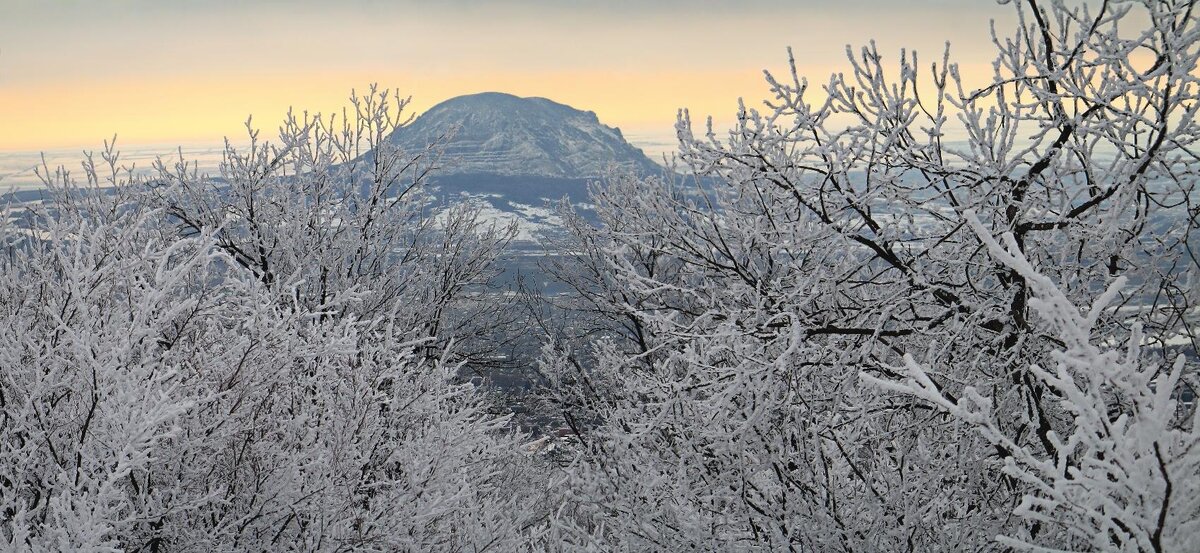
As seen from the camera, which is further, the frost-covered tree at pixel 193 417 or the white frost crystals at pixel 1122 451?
the frost-covered tree at pixel 193 417

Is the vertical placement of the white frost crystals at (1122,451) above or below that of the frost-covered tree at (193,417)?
above

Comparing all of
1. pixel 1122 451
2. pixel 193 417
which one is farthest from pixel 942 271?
pixel 193 417

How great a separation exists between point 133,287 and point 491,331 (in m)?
11.2

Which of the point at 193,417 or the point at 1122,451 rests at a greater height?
the point at 1122,451

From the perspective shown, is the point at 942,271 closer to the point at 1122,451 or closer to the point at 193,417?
the point at 1122,451

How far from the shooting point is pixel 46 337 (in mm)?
5117

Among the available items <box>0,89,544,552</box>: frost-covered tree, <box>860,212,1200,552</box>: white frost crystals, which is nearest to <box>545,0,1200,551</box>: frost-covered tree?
<box>860,212,1200,552</box>: white frost crystals

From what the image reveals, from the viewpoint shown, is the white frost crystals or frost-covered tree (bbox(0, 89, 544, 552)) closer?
the white frost crystals

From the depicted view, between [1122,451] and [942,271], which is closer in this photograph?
[1122,451]

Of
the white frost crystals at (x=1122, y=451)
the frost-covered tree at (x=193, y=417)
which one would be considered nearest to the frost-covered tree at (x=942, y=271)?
the white frost crystals at (x=1122, y=451)

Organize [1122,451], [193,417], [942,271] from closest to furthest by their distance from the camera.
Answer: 1. [1122,451]
2. [942,271]
3. [193,417]

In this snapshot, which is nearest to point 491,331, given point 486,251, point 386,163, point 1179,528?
point 486,251

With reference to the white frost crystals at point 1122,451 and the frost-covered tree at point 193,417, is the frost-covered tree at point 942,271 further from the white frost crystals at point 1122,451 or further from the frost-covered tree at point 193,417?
the frost-covered tree at point 193,417

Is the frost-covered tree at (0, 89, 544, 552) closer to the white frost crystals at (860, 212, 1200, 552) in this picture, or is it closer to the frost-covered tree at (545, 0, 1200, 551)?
the frost-covered tree at (545, 0, 1200, 551)
